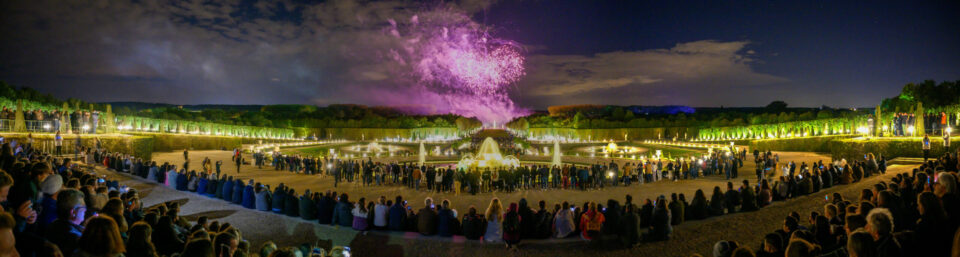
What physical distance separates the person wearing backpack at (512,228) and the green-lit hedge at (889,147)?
2688 cm

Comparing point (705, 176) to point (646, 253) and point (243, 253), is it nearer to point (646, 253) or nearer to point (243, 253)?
point (646, 253)

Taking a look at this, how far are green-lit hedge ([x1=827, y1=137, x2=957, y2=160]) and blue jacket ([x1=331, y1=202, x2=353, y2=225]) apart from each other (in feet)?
99.2

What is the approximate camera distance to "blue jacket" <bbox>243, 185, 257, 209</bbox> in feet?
51.9

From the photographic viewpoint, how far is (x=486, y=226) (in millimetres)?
11875

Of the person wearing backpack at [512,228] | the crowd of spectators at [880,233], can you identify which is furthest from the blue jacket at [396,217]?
the crowd of spectators at [880,233]

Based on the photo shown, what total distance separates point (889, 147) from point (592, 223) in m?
28.2

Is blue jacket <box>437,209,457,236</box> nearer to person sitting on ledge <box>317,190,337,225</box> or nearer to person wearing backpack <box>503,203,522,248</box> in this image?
person wearing backpack <box>503,203,522,248</box>

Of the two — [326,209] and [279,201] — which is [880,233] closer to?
[326,209]

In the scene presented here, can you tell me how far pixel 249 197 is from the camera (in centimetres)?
1584

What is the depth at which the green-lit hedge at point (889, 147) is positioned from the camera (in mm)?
25203

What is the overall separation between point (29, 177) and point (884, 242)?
1294 centimetres

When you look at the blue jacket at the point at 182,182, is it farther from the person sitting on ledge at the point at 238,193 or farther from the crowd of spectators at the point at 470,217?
the person sitting on ledge at the point at 238,193

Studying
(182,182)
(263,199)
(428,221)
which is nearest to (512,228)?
(428,221)

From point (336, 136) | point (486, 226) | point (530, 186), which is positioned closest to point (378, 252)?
point (486, 226)
